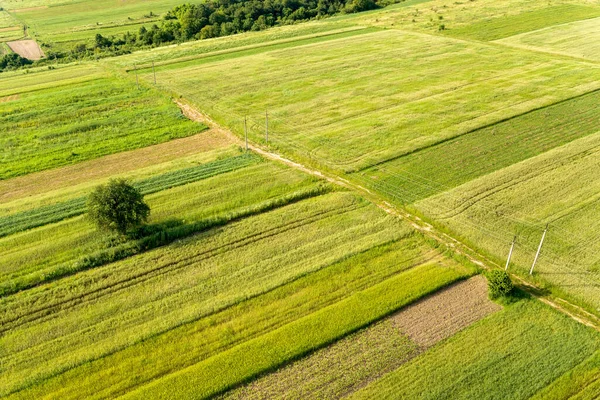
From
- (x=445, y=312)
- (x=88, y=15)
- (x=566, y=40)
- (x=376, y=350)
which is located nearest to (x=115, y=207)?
(x=376, y=350)

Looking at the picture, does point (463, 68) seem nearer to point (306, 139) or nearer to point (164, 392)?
point (306, 139)

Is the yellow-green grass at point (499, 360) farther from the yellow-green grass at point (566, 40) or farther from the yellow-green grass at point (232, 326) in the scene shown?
the yellow-green grass at point (566, 40)

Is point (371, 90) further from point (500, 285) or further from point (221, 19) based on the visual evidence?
point (221, 19)

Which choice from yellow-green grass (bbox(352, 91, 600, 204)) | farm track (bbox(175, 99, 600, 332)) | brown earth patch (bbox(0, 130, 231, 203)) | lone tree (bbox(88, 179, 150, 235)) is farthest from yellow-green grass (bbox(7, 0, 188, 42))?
yellow-green grass (bbox(352, 91, 600, 204))

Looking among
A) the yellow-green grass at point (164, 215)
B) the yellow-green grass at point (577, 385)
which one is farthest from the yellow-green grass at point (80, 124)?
the yellow-green grass at point (577, 385)

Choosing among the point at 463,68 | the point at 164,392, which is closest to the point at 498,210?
the point at 164,392

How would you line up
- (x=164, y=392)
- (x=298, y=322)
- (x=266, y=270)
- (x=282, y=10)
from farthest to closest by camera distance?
(x=282, y=10) < (x=266, y=270) < (x=298, y=322) < (x=164, y=392)
